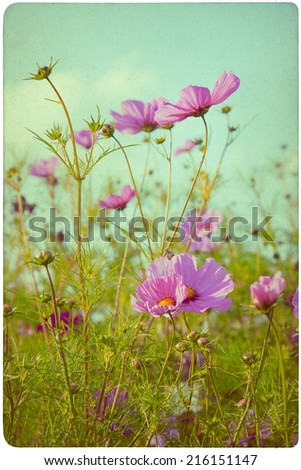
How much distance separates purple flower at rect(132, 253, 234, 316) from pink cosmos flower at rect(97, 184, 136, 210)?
0.19m

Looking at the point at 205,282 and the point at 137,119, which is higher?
the point at 137,119

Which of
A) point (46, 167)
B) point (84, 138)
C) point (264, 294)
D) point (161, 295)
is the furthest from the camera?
point (46, 167)

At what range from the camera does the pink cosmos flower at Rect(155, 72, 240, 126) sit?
0.77 metres

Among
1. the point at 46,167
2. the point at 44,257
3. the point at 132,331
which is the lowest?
the point at 132,331

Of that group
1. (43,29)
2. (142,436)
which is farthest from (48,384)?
(43,29)

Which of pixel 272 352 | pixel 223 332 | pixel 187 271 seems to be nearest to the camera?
pixel 187 271

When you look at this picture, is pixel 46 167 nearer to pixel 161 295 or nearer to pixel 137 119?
pixel 137 119

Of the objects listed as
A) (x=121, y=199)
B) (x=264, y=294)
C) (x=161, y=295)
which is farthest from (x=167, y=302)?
(x=121, y=199)

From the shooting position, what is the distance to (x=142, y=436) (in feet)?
2.61

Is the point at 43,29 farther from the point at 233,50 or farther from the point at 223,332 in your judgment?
the point at 223,332

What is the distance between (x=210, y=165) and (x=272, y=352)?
0.37m

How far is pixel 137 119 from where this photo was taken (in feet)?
2.98

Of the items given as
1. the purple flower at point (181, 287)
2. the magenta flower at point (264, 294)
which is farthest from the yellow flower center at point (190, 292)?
the magenta flower at point (264, 294)

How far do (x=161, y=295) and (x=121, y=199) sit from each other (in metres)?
0.23
